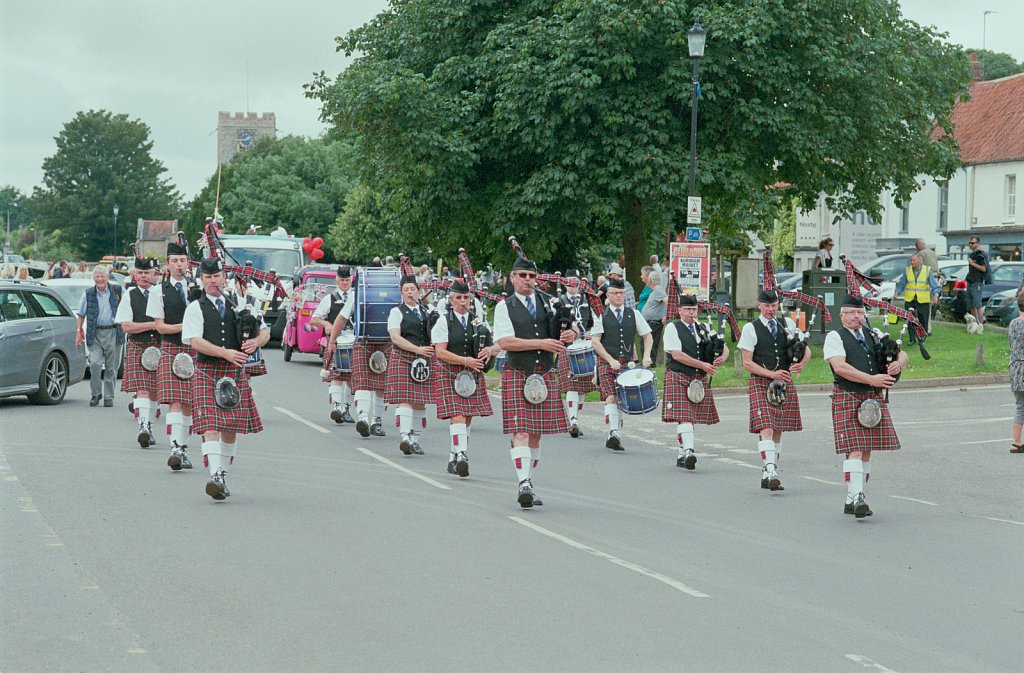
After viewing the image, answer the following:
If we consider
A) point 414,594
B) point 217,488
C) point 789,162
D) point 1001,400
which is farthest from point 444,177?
point 414,594

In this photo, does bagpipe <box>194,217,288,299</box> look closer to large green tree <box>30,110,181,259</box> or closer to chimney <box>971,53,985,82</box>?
chimney <box>971,53,985,82</box>

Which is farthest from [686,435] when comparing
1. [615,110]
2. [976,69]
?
[976,69]

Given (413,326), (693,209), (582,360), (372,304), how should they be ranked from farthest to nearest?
1. (693,209)
2. (582,360)
3. (372,304)
4. (413,326)

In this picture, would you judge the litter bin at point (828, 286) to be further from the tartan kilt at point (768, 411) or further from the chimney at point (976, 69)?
the chimney at point (976, 69)

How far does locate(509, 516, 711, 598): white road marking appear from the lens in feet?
25.1

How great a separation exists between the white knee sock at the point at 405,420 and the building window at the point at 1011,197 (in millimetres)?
42869

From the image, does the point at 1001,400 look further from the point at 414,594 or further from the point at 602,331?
the point at 414,594

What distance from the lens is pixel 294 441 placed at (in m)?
14.8

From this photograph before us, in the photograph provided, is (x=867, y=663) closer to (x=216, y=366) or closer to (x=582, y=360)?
(x=216, y=366)

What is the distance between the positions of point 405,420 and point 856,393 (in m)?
5.15

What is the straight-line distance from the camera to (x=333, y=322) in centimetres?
1683

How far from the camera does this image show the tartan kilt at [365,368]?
15.3 metres

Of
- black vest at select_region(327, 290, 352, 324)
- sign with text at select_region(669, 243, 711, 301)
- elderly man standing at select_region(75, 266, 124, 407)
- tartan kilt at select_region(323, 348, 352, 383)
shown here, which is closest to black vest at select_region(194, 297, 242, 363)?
tartan kilt at select_region(323, 348, 352, 383)

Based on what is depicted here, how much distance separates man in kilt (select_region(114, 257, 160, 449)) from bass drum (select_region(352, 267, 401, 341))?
2.34m
